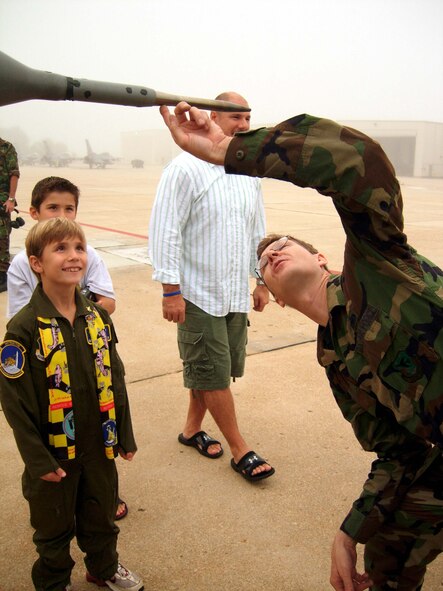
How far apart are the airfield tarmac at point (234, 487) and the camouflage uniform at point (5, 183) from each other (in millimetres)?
2363

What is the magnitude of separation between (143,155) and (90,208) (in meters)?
87.8

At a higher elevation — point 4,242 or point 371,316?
point 371,316

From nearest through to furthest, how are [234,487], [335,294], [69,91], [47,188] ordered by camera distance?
1. [69,91]
2. [335,294]
3. [47,188]
4. [234,487]

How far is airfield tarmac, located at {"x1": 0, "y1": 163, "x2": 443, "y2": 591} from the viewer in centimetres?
245

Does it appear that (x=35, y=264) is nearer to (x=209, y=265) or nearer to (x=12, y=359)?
(x=12, y=359)

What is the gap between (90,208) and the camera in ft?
54.7

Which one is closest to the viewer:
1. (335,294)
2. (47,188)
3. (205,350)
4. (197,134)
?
(197,134)

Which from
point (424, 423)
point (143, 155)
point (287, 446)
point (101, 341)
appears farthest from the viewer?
point (143, 155)

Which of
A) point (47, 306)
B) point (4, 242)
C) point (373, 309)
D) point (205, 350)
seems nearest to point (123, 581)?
point (47, 306)

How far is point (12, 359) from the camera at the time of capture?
6.65 feet

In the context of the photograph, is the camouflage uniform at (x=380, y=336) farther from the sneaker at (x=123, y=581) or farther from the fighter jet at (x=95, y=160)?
the fighter jet at (x=95, y=160)

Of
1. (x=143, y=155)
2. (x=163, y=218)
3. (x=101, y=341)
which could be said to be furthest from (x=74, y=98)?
(x=143, y=155)

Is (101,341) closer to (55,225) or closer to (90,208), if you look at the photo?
(55,225)

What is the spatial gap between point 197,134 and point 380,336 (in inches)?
24.3
